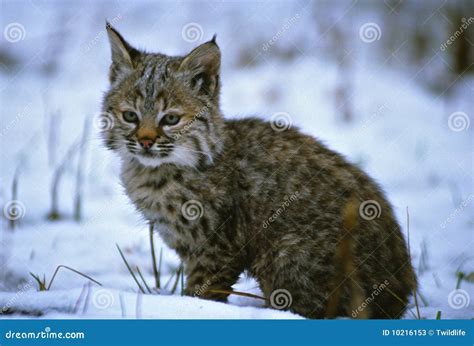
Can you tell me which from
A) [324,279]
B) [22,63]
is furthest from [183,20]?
[324,279]

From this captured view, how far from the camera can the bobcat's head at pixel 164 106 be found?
11.2ft

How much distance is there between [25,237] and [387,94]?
4243 millimetres

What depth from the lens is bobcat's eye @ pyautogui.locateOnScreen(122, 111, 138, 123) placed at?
349 centimetres

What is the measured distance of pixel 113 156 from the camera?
379 cm

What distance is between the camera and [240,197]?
3551mm

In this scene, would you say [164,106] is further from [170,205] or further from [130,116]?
[170,205]

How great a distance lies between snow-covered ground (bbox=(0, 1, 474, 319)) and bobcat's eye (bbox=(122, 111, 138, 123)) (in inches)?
30.4

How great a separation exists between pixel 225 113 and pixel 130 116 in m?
0.73

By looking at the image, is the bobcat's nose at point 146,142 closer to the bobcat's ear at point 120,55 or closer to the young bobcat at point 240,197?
the young bobcat at point 240,197

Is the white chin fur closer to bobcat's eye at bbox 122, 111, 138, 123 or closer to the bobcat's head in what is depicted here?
the bobcat's head

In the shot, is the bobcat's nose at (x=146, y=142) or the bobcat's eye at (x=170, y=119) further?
the bobcat's eye at (x=170, y=119)

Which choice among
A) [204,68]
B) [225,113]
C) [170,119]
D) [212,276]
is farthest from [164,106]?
[212,276]

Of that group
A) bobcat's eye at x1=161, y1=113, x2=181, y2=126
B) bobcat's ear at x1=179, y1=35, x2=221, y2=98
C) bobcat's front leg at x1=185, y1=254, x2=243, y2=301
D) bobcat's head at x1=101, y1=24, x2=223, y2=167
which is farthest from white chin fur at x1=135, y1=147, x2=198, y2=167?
bobcat's front leg at x1=185, y1=254, x2=243, y2=301

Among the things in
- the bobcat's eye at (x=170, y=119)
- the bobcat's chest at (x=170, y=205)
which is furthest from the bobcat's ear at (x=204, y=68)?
the bobcat's chest at (x=170, y=205)
